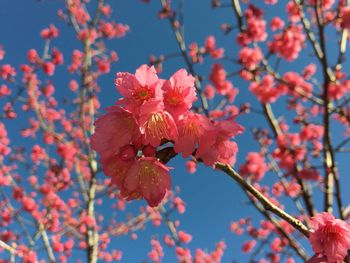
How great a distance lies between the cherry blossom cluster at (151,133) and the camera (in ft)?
3.72

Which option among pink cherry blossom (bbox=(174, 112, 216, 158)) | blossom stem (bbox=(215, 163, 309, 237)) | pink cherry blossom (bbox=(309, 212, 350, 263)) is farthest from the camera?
pink cherry blossom (bbox=(309, 212, 350, 263))

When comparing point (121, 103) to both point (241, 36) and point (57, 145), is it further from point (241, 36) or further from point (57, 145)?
point (57, 145)

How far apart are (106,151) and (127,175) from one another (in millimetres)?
115

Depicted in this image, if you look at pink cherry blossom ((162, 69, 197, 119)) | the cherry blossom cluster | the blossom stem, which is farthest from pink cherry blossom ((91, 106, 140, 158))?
the blossom stem

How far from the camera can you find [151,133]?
1.13 metres

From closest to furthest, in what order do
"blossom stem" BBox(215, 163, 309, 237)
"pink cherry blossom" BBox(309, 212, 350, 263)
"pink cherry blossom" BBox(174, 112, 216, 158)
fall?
1. "blossom stem" BBox(215, 163, 309, 237)
2. "pink cherry blossom" BBox(174, 112, 216, 158)
3. "pink cherry blossom" BBox(309, 212, 350, 263)

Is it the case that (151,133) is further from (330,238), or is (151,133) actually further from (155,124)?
(330,238)

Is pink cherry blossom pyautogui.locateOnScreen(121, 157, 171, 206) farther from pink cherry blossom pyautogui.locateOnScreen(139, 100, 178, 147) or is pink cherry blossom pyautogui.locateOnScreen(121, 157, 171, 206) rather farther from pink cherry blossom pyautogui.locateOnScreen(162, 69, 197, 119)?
pink cherry blossom pyautogui.locateOnScreen(162, 69, 197, 119)

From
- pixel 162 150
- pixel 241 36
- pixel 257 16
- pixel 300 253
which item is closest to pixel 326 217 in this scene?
pixel 162 150

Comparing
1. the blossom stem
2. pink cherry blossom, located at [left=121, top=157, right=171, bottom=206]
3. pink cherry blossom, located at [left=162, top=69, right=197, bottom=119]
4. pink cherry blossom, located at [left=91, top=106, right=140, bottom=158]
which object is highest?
pink cherry blossom, located at [left=162, top=69, right=197, bottom=119]

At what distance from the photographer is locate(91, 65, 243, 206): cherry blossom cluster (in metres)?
1.13

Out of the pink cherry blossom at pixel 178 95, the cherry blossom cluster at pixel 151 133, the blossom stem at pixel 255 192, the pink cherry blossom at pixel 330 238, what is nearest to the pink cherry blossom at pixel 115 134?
the cherry blossom cluster at pixel 151 133

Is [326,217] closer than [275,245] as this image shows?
Yes

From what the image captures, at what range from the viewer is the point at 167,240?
494 inches
